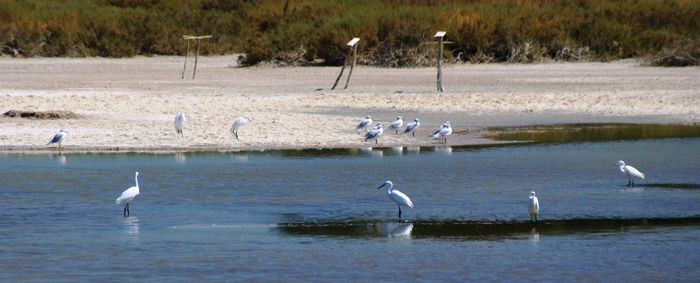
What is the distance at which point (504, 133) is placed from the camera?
2061 centimetres

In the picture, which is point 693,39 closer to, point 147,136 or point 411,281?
point 147,136

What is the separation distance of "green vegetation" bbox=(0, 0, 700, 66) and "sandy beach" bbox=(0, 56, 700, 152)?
40.5 inches

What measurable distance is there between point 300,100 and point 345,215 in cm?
1205

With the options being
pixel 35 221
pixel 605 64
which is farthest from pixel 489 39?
pixel 35 221

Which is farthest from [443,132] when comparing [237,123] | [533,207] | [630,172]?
[533,207]

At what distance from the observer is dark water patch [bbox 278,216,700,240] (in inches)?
478

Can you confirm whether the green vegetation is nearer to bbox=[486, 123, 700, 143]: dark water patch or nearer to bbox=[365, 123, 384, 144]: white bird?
bbox=[486, 123, 700, 143]: dark water patch

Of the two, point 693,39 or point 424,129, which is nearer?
point 424,129

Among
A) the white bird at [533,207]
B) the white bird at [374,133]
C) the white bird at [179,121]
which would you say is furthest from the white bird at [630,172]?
the white bird at [179,121]

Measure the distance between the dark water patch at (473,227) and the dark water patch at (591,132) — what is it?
7042 millimetres

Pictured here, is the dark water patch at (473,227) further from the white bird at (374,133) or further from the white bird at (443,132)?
the white bird at (443,132)

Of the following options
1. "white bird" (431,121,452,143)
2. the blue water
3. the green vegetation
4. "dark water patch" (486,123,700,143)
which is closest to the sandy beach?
"white bird" (431,121,452,143)

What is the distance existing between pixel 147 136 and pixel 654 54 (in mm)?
17327

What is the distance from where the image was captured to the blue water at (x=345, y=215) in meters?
10.6
